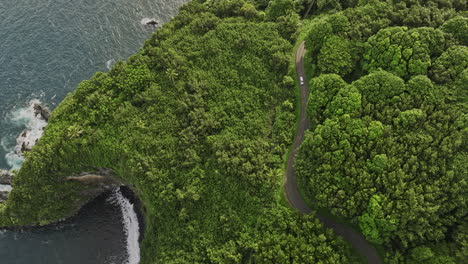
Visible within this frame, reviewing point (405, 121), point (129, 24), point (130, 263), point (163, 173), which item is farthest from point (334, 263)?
point (129, 24)

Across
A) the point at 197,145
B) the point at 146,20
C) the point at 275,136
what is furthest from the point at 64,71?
the point at 275,136

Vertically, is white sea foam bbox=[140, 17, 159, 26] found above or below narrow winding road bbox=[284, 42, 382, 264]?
above

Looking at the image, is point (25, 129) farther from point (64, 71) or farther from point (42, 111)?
point (64, 71)

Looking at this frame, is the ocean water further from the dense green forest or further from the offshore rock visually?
the dense green forest

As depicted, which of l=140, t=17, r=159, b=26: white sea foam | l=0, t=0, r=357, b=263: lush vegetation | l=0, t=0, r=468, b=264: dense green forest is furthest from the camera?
l=140, t=17, r=159, b=26: white sea foam

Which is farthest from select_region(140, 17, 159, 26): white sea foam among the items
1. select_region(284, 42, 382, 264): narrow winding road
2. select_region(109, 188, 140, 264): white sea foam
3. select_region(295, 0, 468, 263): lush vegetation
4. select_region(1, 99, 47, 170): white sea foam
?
select_region(295, 0, 468, 263): lush vegetation

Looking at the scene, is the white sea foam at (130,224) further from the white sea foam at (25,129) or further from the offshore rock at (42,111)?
the offshore rock at (42,111)
